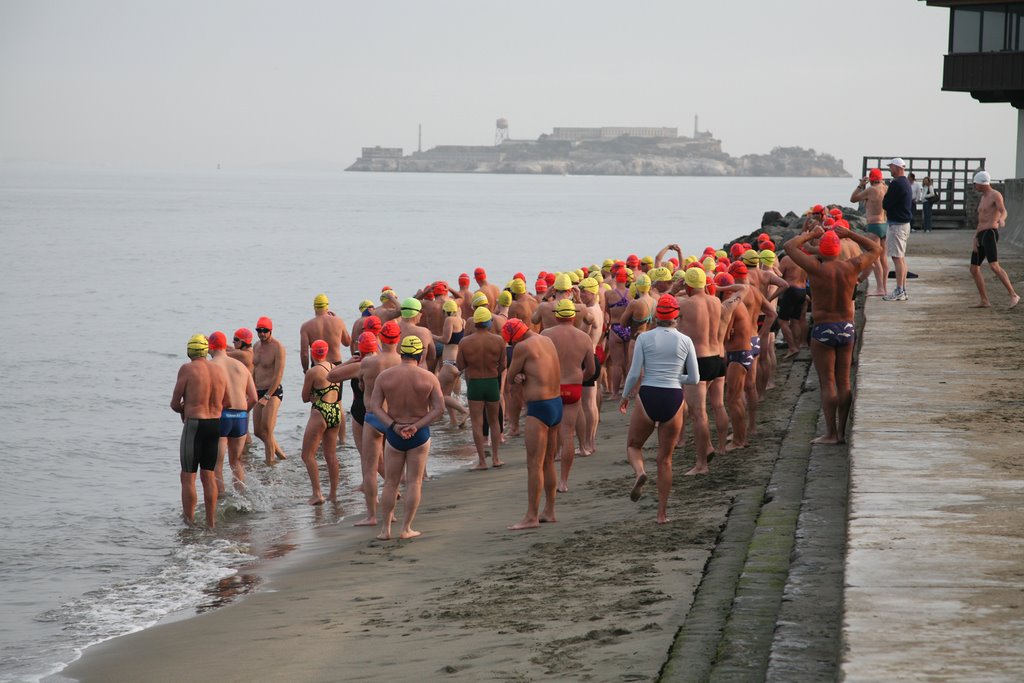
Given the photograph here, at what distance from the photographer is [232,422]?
12.0 meters

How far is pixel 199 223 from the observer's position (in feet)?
363

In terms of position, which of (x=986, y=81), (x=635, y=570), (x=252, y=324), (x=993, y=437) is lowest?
(x=252, y=324)

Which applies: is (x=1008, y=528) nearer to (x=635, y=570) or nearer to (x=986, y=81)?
(x=635, y=570)

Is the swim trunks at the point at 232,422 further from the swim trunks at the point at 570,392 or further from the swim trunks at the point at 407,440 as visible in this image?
the swim trunks at the point at 570,392

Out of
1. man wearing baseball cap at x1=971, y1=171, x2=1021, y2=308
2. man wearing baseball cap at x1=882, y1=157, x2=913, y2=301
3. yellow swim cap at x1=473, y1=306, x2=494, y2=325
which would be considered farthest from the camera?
man wearing baseball cap at x1=882, y1=157, x2=913, y2=301

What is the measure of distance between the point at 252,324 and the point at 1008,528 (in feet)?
125

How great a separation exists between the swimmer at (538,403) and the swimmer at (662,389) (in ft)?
2.35

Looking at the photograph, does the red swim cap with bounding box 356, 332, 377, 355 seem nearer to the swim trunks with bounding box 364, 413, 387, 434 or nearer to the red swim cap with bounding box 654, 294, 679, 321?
the swim trunks with bounding box 364, 413, 387, 434

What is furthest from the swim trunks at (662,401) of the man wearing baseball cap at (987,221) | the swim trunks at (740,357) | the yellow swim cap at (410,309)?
the man wearing baseball cap at (987,221)

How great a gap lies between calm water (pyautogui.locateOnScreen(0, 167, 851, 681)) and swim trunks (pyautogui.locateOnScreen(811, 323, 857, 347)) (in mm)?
5168

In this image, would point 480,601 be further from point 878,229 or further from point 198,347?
point 878,229

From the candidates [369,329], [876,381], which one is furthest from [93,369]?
[876,381]

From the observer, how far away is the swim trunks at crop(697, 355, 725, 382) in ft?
35.3

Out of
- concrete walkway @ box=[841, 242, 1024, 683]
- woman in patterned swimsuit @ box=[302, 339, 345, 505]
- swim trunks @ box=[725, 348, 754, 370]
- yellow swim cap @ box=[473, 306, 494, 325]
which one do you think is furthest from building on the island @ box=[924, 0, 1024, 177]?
woman in patterned swimsuit @ box=[302, 339, 345, 505]
